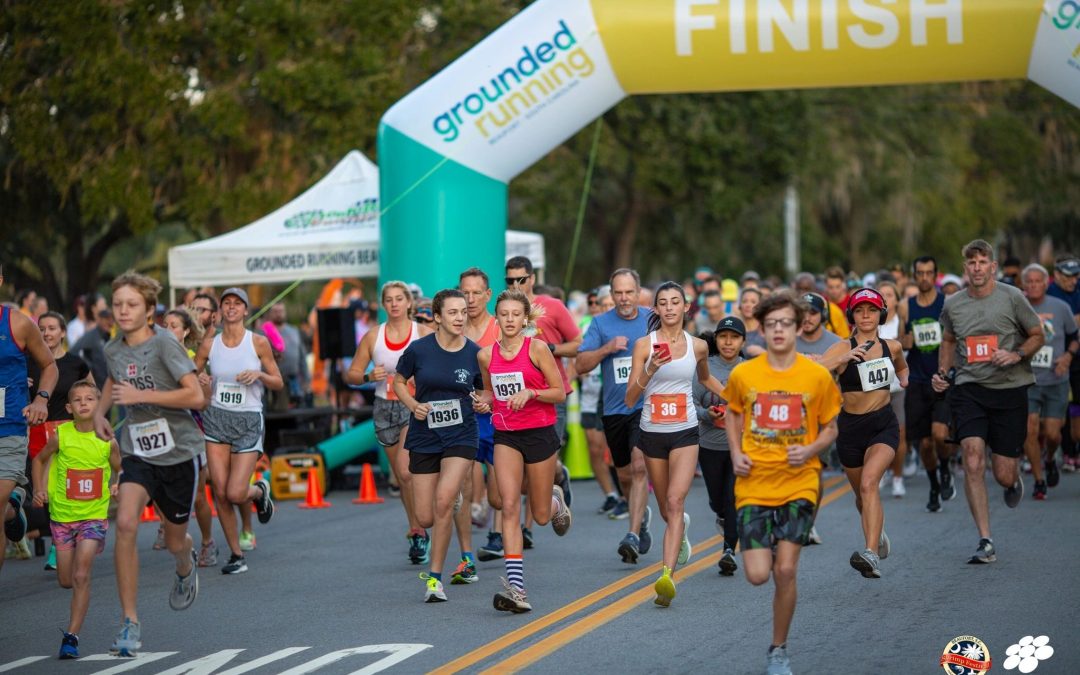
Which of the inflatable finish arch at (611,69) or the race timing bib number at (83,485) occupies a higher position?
the inflatable finish arch at (611,69)

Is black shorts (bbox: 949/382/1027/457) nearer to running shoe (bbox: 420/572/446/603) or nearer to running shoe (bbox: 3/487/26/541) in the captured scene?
running shoe (bbox: 420/572/446/603)

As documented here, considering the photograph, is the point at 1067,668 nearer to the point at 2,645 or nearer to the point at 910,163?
the point at 2,645

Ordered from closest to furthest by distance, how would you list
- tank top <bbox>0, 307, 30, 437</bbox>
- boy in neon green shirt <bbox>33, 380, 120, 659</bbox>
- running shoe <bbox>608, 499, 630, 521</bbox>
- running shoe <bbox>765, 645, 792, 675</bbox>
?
running shoe <bbox>765, 645, 792, 675</bbox> → boy in neon green shirt <bbox>33, 380, 120, 659</bbox> → tank top <bbox>0, 307, 30, 437</bbox> → running shoe <bbox>608, 499, 630, 521</bbox>

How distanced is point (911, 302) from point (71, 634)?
339 inches

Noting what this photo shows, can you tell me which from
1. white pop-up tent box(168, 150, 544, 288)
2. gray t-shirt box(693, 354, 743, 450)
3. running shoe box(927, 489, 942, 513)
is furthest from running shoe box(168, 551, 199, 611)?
white pop-up tent box(168, 150, 544, 288)

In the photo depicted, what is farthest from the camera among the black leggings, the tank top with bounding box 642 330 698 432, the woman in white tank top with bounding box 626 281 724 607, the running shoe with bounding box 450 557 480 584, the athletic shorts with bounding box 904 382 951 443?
the athletic shorts with bounding box 904 382 951 443

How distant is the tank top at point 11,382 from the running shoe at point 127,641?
1.78 metres

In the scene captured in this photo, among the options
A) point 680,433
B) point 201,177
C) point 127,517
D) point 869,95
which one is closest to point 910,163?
point 869,95

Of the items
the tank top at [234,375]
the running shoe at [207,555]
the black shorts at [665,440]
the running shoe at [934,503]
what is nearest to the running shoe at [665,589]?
the black shorts at [665,440]

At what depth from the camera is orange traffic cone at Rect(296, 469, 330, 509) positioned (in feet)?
48.8

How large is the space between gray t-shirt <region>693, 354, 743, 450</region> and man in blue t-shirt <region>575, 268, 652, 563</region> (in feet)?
1.47

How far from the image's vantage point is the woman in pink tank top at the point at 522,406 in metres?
8.94

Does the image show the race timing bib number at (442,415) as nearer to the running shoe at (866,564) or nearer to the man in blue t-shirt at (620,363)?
the man in blue t-shirt at (620,363)

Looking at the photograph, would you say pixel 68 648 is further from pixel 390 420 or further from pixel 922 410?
pixel 922 410
